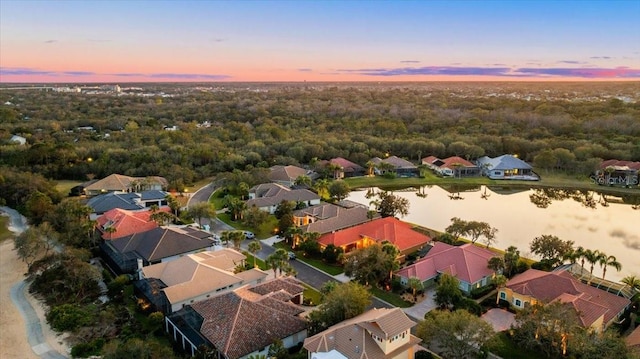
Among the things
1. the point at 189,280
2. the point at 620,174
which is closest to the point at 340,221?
the point at 189,280

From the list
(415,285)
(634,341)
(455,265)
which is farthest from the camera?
(455,265)

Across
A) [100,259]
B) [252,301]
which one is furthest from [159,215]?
[252,301]

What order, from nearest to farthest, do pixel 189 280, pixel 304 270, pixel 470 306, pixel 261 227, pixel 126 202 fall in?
pixel 470 306 → pixel 189 280 → pixel 304 270 → pixel 261 227 → pixel 126 202

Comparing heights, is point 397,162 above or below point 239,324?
below

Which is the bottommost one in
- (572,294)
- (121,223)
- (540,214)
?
(540,214)

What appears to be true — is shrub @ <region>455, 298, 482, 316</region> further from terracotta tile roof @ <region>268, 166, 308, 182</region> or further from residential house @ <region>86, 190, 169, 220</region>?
terracotta tile roof @ <region>268, 166, 308, 182</region>

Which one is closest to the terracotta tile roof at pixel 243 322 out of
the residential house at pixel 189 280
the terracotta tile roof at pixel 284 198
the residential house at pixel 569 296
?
the residential house at pixel 189 280

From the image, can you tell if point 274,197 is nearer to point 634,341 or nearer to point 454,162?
point 454,162
